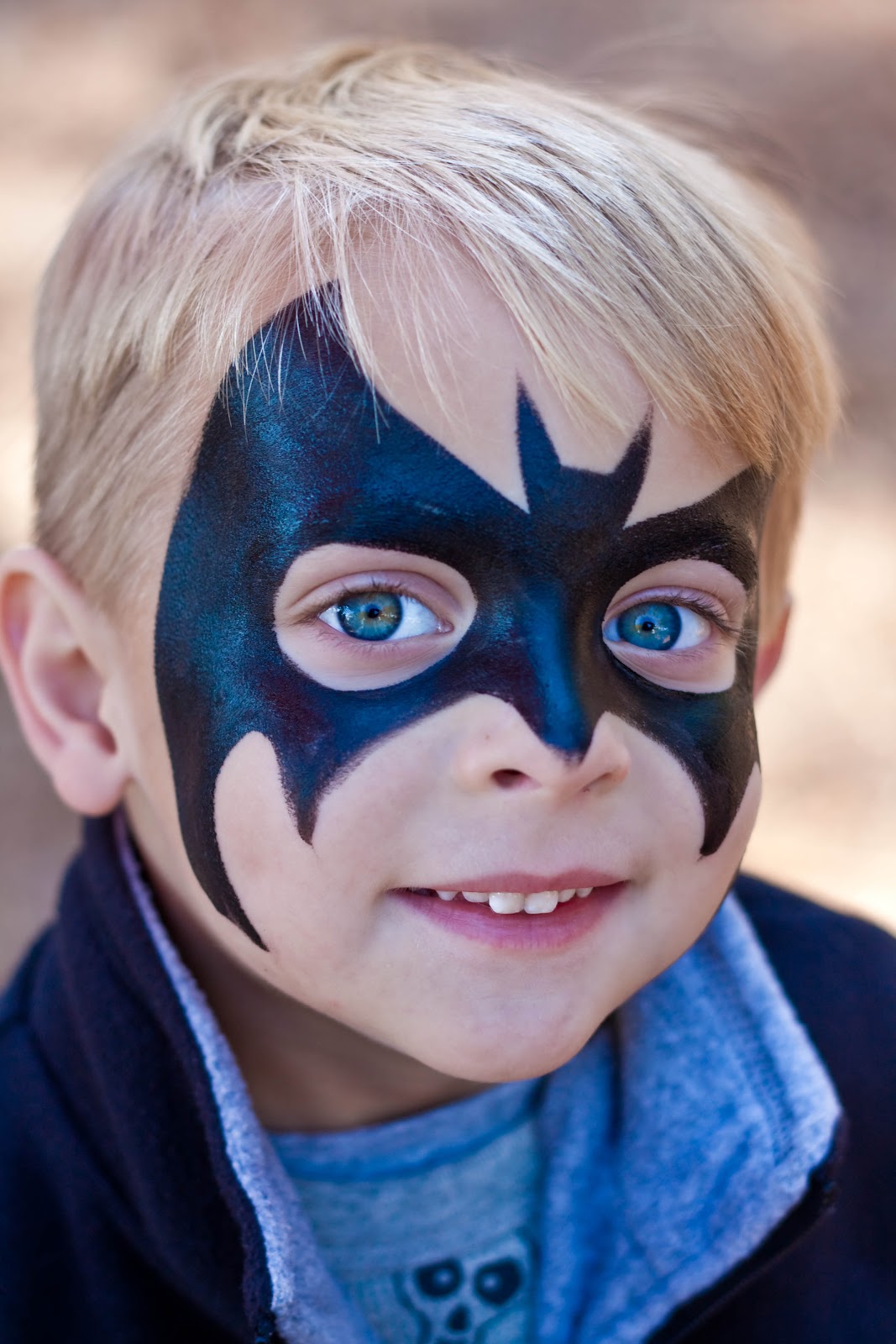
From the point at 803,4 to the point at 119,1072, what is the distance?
3.71 metres

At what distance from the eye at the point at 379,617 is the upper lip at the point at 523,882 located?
8.4 inches

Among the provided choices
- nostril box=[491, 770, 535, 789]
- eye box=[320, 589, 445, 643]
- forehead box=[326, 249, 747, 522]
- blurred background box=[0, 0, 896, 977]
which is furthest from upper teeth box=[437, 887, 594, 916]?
blurred background box=[0, 0, 896, 977]

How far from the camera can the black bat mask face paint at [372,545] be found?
1101 mm

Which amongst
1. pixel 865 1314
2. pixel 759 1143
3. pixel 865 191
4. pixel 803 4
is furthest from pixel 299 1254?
pixel 803 4

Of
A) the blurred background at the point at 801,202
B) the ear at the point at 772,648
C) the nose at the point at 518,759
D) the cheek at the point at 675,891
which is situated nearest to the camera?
the nose at the point at 518,759

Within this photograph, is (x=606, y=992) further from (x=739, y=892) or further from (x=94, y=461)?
(x=94, y=461)

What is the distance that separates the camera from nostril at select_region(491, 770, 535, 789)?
110 centimetres

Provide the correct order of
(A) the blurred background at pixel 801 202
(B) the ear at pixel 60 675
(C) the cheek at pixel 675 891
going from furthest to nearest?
(A) the blurred background at pixel 801 202 < (B) the ear at pixel 60 675 < (C) the cheek at pixel 675 891

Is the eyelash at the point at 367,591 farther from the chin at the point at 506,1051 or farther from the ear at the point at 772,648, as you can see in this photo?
the ear at the point at 772,648

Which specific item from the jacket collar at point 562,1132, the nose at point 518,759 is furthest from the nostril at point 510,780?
the jacket collar at point 562,1132

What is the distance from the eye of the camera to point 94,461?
1.35 metres

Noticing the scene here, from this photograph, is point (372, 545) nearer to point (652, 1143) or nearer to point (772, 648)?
point (772, 648)

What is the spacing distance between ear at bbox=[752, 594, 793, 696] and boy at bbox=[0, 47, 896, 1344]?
0.04 m

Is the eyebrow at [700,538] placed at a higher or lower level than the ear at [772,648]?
higher
